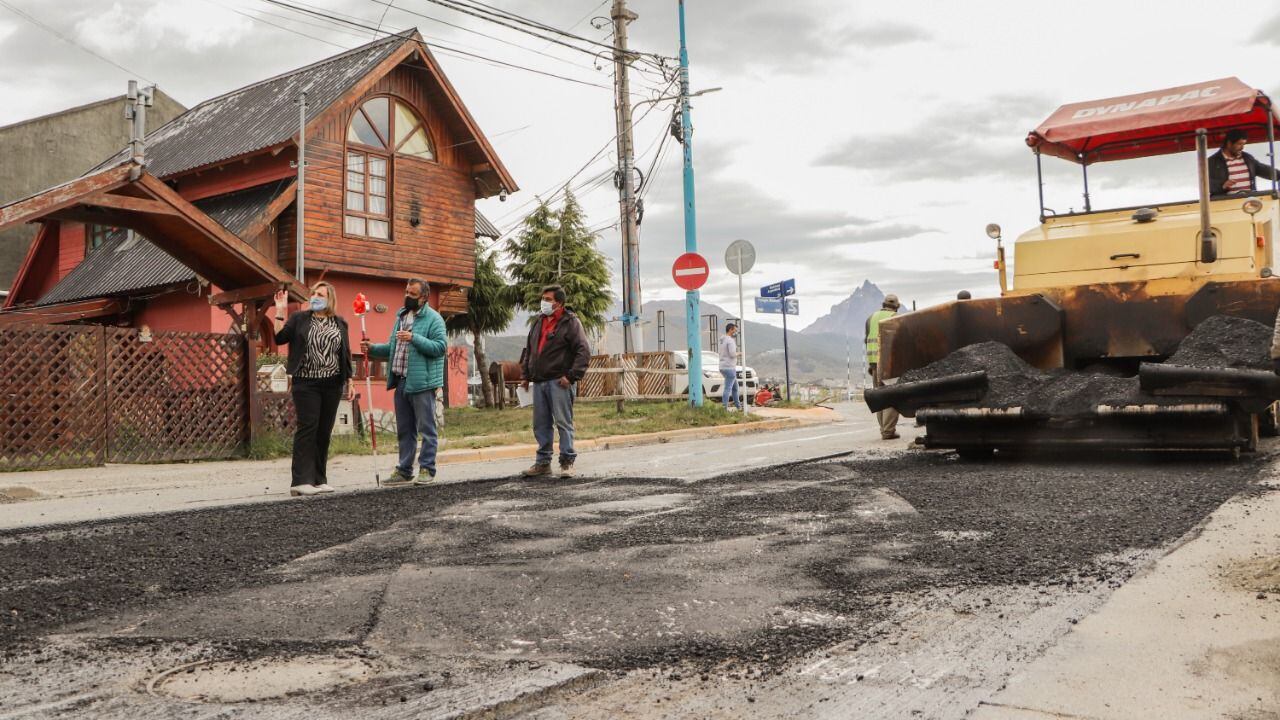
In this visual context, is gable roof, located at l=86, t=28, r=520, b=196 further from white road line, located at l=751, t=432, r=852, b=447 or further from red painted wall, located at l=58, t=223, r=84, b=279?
white road line, located at l=751, t=432, r=852, b=447

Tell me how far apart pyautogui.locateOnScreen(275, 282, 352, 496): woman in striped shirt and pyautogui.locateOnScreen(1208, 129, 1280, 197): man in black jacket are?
26.8 feet

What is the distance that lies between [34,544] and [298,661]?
11.7 ft

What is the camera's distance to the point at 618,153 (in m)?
27.3

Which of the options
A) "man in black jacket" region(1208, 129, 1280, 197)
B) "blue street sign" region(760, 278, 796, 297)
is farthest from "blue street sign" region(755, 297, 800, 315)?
"man in black jacket" region(1208, 129, 1280, 197)

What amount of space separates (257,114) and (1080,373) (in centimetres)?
2127

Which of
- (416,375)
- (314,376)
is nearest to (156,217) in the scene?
(314,376)

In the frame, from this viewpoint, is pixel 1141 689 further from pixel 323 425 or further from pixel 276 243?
pixel 276 243

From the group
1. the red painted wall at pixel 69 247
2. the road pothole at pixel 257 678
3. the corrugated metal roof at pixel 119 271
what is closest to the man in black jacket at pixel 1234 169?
the road pothole at pixel 257 678

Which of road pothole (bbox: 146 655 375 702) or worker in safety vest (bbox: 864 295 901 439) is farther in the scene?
worker in safety vest (bbox: 864 295 901 439)

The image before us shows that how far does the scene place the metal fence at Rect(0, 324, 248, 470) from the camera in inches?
464

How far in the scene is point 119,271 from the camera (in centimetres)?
2420

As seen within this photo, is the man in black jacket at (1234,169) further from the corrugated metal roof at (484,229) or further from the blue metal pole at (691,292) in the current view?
the corrugated metal roof at (484,229)

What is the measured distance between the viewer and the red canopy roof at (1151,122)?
32.1 feet

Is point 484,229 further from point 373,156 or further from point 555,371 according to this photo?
point 555,371
